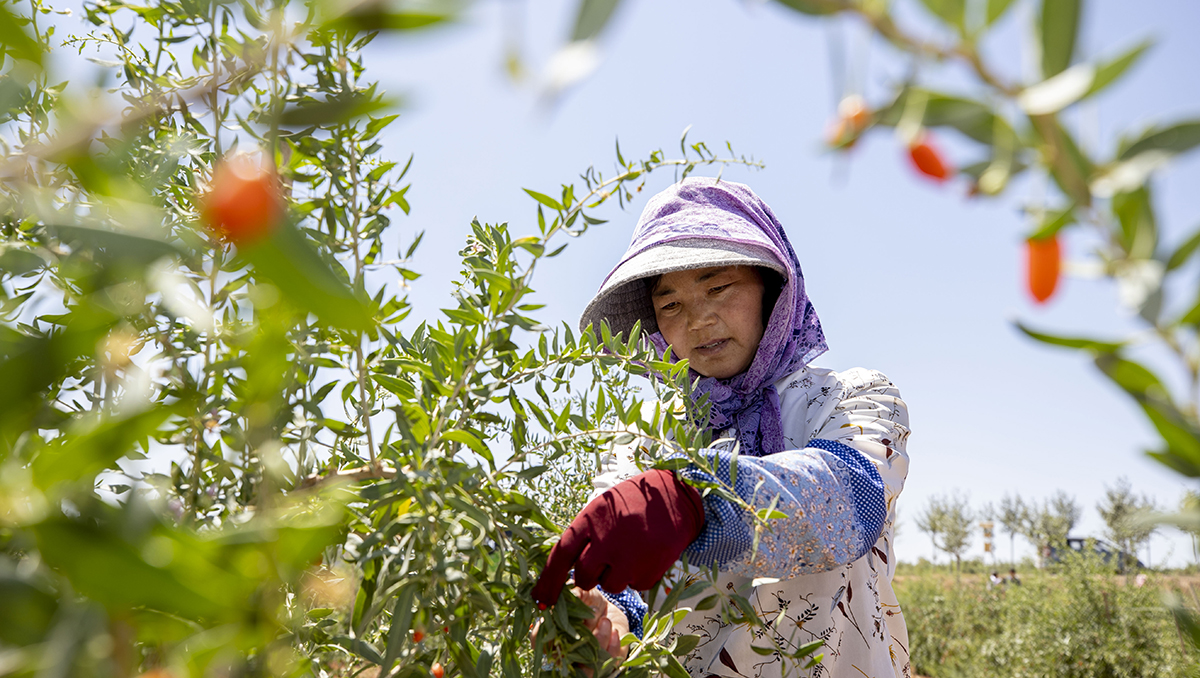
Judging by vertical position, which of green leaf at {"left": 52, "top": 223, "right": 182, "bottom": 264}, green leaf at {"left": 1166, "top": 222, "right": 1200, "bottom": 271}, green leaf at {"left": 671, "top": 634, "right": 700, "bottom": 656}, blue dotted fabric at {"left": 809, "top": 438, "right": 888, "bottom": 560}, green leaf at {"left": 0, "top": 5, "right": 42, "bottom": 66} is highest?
green leaf at {"left": 0, "top": 5, "right": 42, "bottom": 66}

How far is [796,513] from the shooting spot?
1316 millimetres

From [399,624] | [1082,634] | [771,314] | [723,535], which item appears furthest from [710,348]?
[1082,634]

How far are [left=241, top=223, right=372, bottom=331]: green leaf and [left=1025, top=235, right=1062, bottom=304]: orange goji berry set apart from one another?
0.26 m

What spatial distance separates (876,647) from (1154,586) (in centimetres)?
1089

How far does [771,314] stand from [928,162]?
6.85 ft

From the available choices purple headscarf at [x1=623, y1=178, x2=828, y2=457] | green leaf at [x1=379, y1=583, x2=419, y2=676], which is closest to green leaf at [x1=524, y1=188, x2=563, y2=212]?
green leaf at [x1=379, y1=583, x2=419, y2=676]

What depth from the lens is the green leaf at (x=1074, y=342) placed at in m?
0.30

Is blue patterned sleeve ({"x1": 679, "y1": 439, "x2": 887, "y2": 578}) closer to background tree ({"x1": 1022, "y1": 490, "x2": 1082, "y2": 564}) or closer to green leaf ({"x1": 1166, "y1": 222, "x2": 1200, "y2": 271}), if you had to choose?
green leaf ({"x1": 1166, "y1": 222, "x2": 1200, "y2": 271})

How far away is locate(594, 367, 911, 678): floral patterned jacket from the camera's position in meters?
1.25

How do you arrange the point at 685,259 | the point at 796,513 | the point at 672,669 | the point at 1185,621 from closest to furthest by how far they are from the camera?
the point at 1185,621, the point at 672,669, the point at 796,513, the point at 685,259

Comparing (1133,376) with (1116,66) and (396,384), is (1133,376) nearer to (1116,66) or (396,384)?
(1116,66)

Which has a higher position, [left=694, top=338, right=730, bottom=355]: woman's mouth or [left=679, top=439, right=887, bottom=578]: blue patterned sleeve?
[left=694, top=338, right=730, bottom=355]: woman's mouth

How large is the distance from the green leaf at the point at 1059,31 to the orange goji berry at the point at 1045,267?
0.07 metres

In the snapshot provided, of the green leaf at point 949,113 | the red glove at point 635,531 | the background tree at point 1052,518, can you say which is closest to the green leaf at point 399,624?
the red glove at point 635,531
